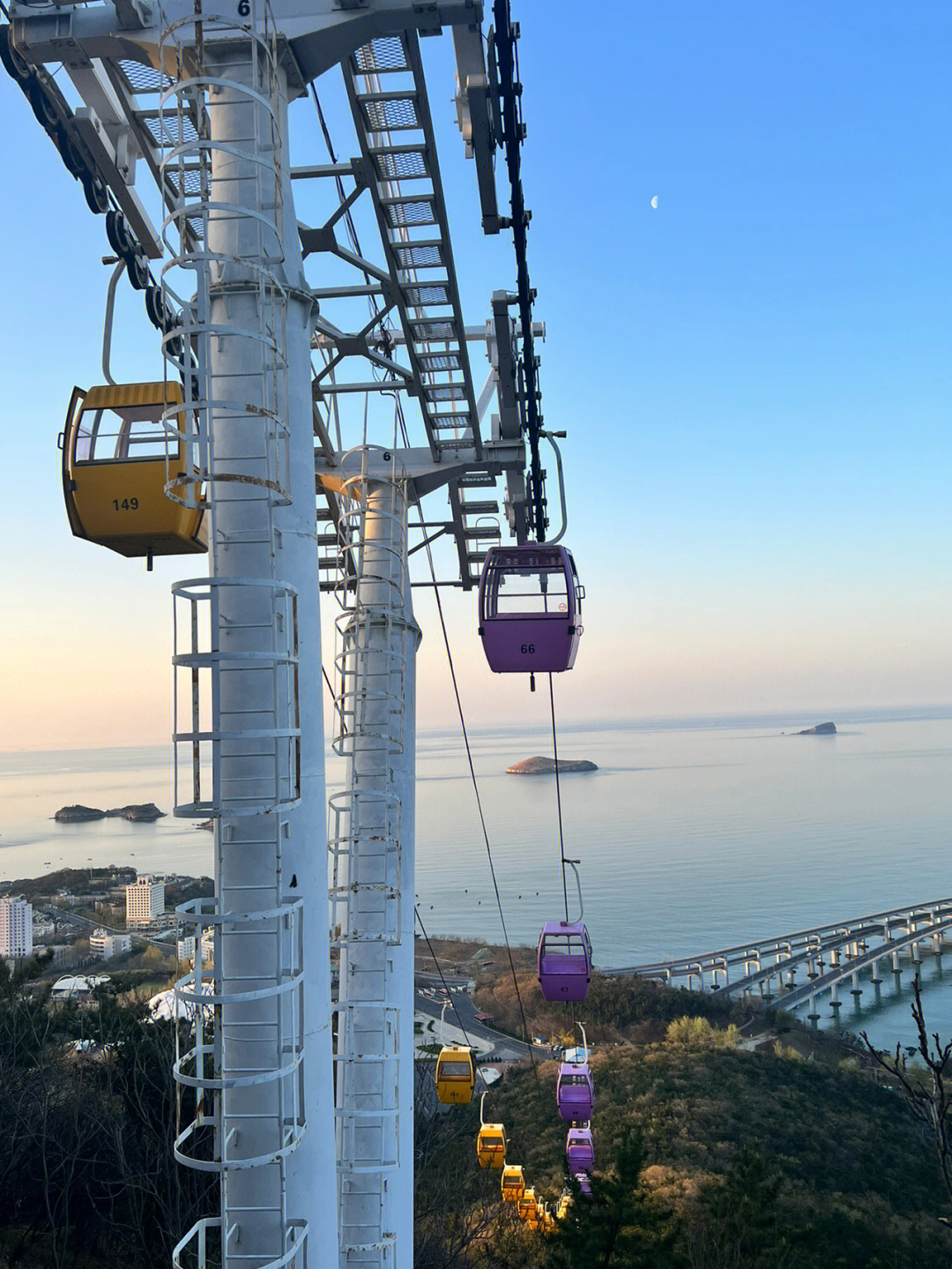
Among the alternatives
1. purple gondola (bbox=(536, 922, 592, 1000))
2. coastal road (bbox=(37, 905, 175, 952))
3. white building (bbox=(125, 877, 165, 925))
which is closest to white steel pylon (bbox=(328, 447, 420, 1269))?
purple gondola (bbox=(536, 922, 592, 1000))

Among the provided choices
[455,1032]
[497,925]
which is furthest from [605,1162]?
[497,925]

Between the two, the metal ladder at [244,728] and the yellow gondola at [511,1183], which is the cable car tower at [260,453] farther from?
the yellow gondola at [511,1183]

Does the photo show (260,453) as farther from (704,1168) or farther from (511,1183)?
(704,1168)

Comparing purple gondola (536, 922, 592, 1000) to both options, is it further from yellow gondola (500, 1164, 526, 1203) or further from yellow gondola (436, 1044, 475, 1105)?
yellow gondola (500, 1164, 526, 1203)

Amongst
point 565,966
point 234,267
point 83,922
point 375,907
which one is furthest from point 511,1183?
point 83,922

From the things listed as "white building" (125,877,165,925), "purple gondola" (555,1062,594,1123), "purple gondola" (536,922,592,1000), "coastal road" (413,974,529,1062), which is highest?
"purple gondola" (536,922,592,1000)

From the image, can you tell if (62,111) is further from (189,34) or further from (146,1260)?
(146,1260)

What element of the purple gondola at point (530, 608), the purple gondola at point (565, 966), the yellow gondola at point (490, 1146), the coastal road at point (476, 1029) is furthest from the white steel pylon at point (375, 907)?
the coastal road at point (476, 1029)
